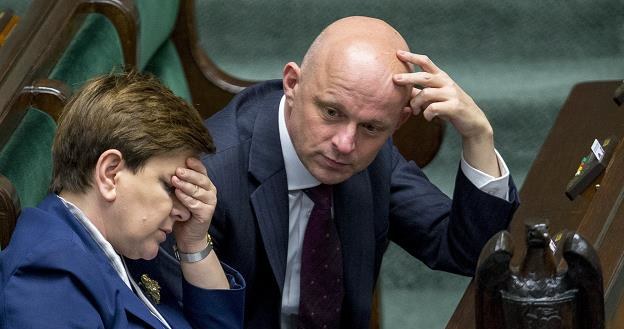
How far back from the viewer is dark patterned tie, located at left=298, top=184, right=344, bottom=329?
247cm

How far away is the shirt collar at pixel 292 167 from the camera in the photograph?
245 centimetres

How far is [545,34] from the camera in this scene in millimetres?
4094

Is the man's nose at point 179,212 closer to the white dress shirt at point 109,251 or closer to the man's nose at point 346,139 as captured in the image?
the white dress shirt at point 109,251

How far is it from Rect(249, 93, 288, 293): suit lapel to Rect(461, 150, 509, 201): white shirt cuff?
33 centimetres

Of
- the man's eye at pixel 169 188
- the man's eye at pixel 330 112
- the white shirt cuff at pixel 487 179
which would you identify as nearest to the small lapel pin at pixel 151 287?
the man's eye at pixel 169 188

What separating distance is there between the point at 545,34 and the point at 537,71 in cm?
12

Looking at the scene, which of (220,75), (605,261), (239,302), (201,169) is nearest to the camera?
(605,261)

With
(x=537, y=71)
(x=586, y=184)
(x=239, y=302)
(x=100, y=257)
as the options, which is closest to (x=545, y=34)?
(x=537, y=71)

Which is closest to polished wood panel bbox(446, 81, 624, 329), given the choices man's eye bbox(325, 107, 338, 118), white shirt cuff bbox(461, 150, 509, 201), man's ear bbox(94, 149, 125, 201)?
white shirt cuff bbox(461, 150, 509, 201)

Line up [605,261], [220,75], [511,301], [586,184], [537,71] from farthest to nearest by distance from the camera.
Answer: [537,71]
[220,75]
[586,184]
[605,261]
[511,301]

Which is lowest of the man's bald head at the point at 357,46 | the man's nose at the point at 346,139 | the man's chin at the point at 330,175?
the man's chin at the point at 330,175

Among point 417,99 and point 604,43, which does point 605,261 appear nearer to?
point 417,99

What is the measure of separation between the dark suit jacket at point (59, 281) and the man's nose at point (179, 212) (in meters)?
0.16

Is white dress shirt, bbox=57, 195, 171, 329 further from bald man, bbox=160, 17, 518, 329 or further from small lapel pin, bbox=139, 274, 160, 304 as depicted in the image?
bald man, bbox=160, 17, 518, 329
